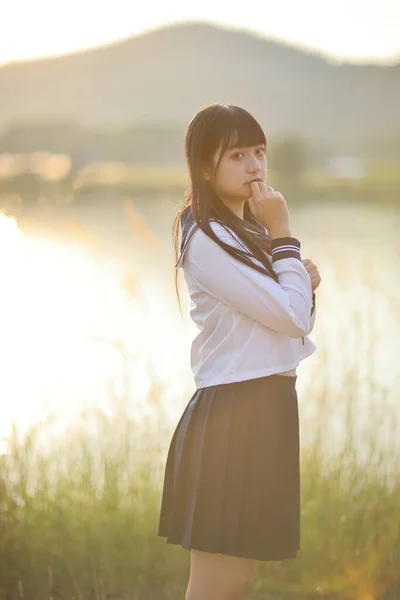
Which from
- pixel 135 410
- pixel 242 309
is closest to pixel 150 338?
pixel 135 410

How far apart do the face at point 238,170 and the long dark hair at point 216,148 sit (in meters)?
0.01

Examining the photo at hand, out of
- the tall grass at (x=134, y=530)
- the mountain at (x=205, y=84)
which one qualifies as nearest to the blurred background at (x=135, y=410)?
the tall grass at (x=134, y=530)

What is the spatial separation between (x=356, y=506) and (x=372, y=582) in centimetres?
27

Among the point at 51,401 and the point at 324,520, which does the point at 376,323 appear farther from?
the point at 51,401

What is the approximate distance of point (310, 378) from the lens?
10.9ft

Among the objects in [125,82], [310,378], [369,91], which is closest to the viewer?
[310,378]

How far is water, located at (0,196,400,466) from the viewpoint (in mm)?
3070

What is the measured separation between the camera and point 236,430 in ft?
5.94

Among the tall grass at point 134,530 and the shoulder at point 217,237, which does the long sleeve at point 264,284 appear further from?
the tall grass at point 134,530

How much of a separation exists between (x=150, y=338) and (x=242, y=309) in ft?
5.15

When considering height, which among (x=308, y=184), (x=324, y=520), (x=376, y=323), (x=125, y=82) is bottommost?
(x=324, y=520)

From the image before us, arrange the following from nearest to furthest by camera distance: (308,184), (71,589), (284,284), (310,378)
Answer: (284,284) < (71,589) < (310,378) < (308,184)

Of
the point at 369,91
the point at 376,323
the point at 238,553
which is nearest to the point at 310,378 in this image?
the point at 376,323

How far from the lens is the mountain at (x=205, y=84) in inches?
861
